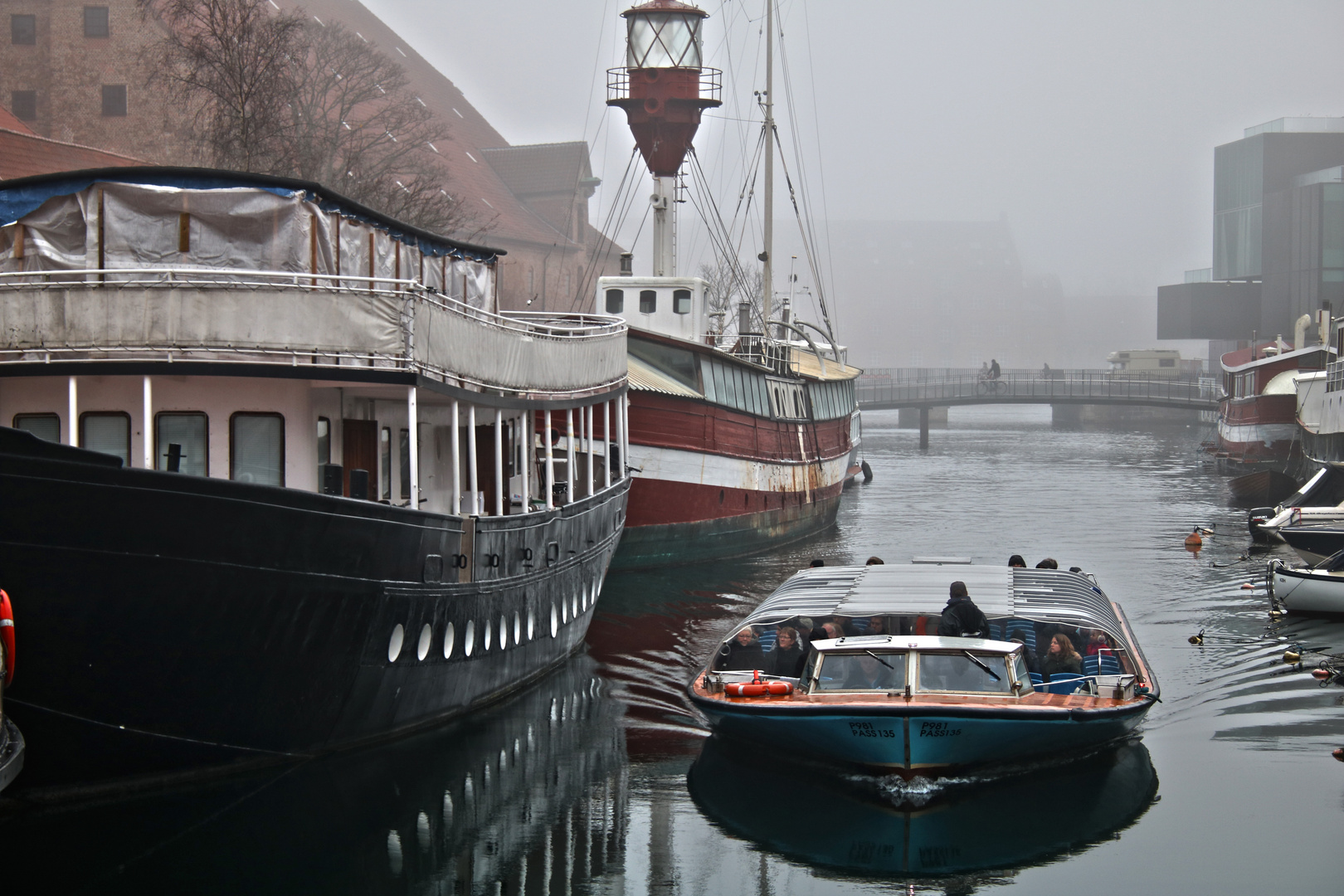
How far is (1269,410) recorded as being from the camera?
204 feet

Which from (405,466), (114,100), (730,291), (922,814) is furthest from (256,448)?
(730,291)

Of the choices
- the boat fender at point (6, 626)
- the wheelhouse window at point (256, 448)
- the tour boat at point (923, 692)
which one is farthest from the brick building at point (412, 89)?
the boat fender at point (6, 626)

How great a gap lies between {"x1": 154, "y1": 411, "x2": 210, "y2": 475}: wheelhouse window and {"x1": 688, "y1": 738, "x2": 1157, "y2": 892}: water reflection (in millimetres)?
6202

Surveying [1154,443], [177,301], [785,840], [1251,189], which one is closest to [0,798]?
[177,301]

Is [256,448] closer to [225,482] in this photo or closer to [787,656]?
[225,482]

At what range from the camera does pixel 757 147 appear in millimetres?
52094

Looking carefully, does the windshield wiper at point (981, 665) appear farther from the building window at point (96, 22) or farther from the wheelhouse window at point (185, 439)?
the building window at point (96, 22)

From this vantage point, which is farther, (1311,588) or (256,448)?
(1311,588)

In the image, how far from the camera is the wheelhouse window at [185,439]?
14.6 meters

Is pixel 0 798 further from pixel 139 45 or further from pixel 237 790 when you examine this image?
pixel 139 45

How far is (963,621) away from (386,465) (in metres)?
7.11

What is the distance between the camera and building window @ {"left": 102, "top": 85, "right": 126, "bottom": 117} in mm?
60469

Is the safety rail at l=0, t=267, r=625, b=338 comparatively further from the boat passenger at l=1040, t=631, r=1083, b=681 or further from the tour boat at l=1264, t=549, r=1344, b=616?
the tour boat at l=1264, t=549, r=1344, b=616

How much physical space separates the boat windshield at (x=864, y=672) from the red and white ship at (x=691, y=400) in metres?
13.9
